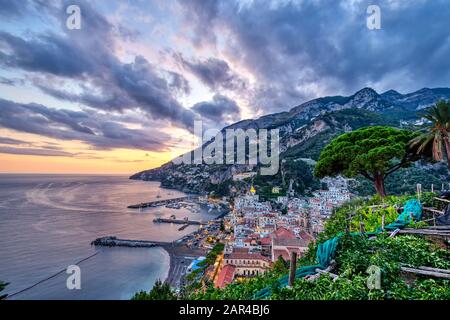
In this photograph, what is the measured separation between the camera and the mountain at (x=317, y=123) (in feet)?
251

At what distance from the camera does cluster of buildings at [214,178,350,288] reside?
1833cm

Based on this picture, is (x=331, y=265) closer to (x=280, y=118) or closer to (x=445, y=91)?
(x=280, y=118)

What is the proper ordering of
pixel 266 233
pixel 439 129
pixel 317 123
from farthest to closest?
pixel 317 123 → pixel 266 233 → pixel 439 129

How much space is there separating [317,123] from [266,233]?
237 feet

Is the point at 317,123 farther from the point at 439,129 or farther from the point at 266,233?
the point at 439,129

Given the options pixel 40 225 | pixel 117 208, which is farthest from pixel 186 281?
pixel 117 208

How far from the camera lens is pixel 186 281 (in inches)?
706

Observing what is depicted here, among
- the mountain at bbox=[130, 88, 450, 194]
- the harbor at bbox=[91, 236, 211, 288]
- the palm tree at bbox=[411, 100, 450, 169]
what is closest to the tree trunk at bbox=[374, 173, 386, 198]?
the palm tree at bbox=[411, 100, 450, 169]

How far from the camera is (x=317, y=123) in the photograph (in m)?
88.4

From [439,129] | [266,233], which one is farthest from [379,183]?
[266,233]

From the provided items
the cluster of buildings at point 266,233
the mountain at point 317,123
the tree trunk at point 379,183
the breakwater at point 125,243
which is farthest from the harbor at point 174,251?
the mountain at point 317,123

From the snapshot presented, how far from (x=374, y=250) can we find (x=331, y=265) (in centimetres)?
85

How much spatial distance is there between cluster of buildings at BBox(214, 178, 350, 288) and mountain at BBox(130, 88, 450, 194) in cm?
1660

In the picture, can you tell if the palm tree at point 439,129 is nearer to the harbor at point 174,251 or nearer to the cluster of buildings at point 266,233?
the cluster of buildings at point 266,233
